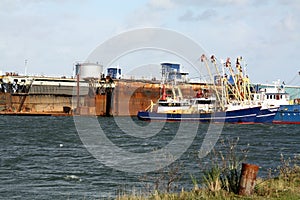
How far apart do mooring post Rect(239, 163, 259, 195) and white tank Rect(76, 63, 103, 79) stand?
9493 centimetres

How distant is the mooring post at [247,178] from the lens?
11.9 metres

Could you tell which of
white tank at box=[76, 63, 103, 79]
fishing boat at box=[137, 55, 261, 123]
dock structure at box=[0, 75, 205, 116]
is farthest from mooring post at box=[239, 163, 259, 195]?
white tank at box=[76, 63, 103, 79]

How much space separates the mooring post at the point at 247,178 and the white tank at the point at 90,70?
9493cm

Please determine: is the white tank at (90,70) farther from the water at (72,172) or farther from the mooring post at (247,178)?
the mooring post at (247,178)

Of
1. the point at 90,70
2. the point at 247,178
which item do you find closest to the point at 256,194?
the point at 247,178

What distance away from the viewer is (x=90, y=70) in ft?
354

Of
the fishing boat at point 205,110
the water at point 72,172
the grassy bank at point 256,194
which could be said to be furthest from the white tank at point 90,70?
the grassy bank at point 256,194

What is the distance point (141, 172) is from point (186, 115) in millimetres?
53982

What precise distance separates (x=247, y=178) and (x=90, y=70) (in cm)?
9759

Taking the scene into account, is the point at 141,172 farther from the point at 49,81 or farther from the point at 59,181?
the point at 49,81

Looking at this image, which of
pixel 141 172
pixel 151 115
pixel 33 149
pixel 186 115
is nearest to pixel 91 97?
pixel 151 115

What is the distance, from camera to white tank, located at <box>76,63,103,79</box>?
4205 inches

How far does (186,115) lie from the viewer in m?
76.5

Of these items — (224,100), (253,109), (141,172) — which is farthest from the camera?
(224,100)
